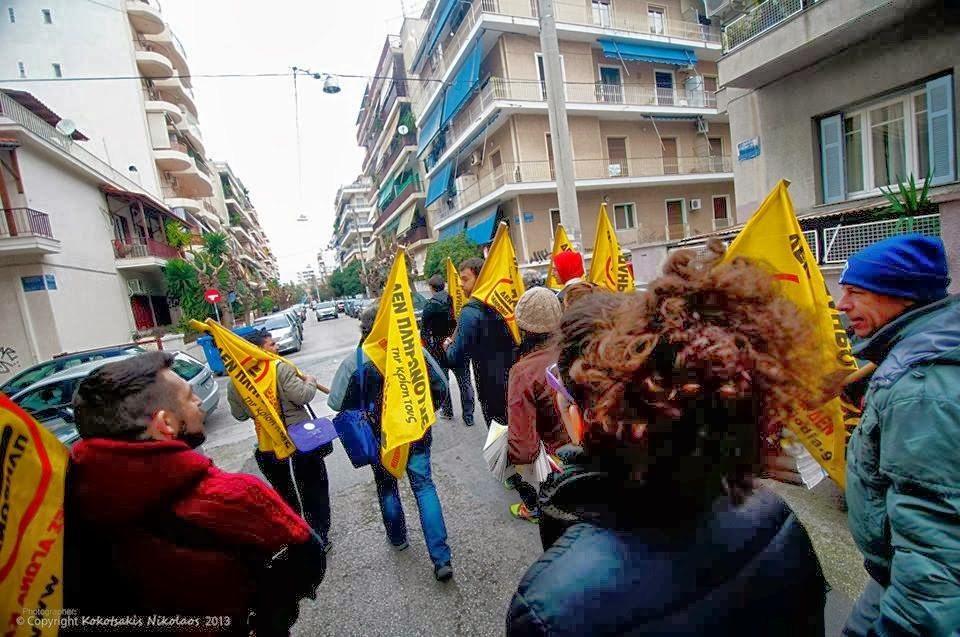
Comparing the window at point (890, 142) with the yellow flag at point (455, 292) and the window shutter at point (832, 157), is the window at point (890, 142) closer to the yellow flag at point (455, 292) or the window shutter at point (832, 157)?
the window shutter at point (832, 157)

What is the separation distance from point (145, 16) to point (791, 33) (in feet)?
114

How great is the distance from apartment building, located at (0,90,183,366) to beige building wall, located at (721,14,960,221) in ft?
64.0

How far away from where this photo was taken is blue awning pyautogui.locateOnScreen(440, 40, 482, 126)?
19.7 m

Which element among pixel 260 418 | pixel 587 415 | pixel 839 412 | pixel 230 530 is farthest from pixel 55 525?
pixel 839 412

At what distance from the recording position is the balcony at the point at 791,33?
6133 mm

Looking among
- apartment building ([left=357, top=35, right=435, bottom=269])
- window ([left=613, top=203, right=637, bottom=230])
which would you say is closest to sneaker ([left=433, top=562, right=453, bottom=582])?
window ([left=613, top=203, right=637, bottom=230])

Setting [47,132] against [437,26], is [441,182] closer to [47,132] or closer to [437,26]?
[437,26]

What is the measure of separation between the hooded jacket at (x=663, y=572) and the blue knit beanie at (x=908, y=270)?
1017 millimetres

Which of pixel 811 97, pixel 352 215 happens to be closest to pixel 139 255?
pixel 811 97

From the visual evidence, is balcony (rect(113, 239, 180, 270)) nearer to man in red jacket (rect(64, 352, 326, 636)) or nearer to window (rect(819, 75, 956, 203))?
man in red jacket (rect(64, 352, 326, 636))

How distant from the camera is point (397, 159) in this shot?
37.1 m

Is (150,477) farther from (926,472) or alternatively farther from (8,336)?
(8,336)

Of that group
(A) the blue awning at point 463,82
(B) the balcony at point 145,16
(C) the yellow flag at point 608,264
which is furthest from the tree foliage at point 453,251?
(B) the balcony at point 145,16

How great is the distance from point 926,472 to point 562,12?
79.1ft
